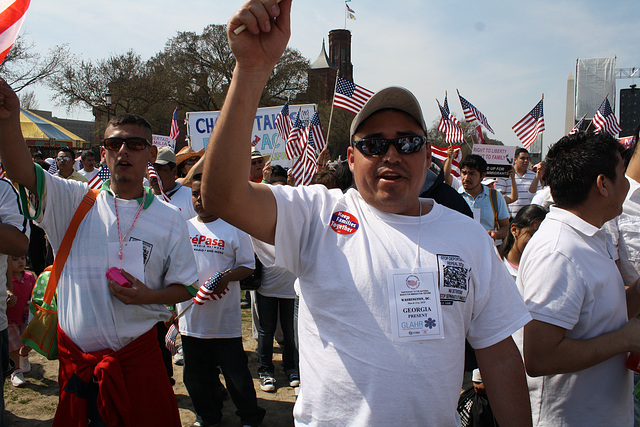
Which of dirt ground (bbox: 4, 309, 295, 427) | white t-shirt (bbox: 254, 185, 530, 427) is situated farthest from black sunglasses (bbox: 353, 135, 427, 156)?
dirt ground (bbox: 4, 309, 295, 427)

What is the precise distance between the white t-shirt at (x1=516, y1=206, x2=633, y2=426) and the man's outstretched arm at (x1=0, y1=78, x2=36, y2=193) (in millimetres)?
2556

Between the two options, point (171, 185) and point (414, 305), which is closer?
point (414, 305)

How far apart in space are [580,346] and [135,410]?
237 centimetres

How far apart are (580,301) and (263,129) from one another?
10.8m

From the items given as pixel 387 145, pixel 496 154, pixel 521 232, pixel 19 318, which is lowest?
pixel 19 318

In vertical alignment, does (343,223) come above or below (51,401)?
above

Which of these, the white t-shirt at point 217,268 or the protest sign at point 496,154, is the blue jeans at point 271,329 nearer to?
the white t-shirt at point 217,268

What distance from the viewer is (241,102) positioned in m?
1.41

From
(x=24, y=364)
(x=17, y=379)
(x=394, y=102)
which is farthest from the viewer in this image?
(x=24, y=364)

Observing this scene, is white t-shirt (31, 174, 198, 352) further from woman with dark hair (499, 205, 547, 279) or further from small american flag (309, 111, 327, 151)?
small american flag (309, 111, 327, 151)

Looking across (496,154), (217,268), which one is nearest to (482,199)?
(496,154)

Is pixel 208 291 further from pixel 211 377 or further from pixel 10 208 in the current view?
pixel 10 208

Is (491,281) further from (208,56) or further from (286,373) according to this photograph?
(208,56)

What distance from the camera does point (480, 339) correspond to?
178cm
